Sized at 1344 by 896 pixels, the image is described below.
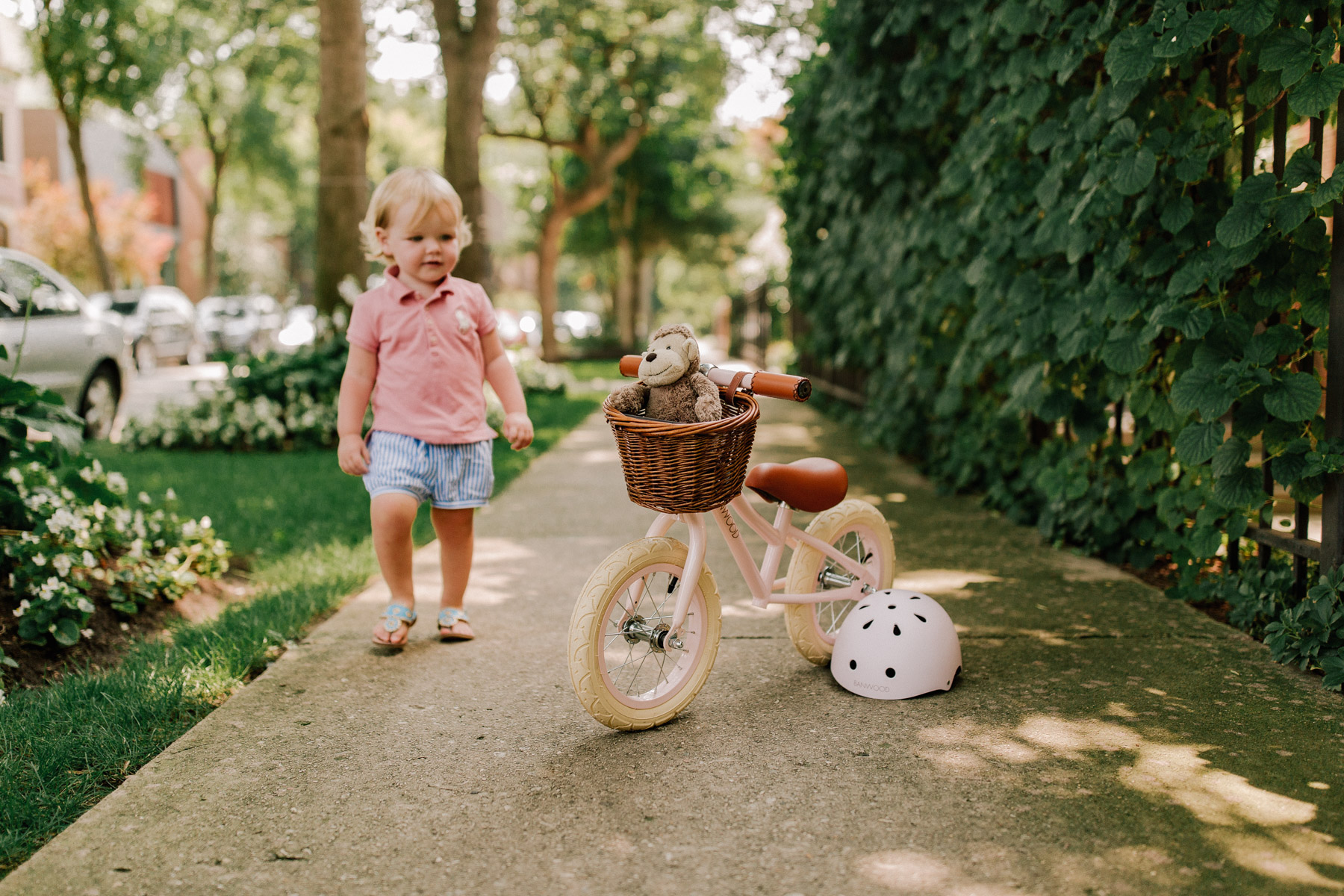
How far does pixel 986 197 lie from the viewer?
4.99 meters

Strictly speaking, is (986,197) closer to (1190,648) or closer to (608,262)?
(1190,648)

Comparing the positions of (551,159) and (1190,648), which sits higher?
(551,159)

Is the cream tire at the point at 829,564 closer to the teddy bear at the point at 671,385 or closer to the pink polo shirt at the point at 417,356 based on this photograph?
the teddy bear at the point at 671,385

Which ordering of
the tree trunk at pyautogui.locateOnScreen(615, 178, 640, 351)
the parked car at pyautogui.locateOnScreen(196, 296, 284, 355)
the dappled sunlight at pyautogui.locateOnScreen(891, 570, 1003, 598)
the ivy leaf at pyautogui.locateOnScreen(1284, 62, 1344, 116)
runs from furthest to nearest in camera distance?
the tree trunk at pyautogui.locateOnScreen(615, 178, 640, 351)
the parked car at pyautogui.locateOnScreen(196, 296, 284, 355)
the dappled sunlight at pyautogui.locateOnScreen(891, 570, 1003, 598)
the ivy leaf at pyautogui.locateOnScreen(1284, 62, 1344, 116)

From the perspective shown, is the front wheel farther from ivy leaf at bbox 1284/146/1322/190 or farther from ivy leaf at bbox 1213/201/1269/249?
ivy leaf at bbox 1284/146/1322/190

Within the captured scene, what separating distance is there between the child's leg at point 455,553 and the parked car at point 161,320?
19.5 m

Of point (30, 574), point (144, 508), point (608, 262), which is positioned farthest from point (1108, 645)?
point (608, 262)

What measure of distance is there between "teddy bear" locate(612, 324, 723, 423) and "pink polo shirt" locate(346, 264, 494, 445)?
91 cm

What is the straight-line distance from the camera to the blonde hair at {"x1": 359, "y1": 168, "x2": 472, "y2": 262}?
3.33 m

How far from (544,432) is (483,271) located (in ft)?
10.9

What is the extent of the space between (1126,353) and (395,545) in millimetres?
2750

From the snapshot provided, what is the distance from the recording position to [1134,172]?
3676mm

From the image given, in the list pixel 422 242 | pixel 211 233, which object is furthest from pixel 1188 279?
pixel 211 233

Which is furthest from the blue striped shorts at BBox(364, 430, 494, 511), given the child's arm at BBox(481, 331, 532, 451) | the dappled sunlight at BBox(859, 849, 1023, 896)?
the dappled sunlight at BBox(859, 849, 1023, 896)
